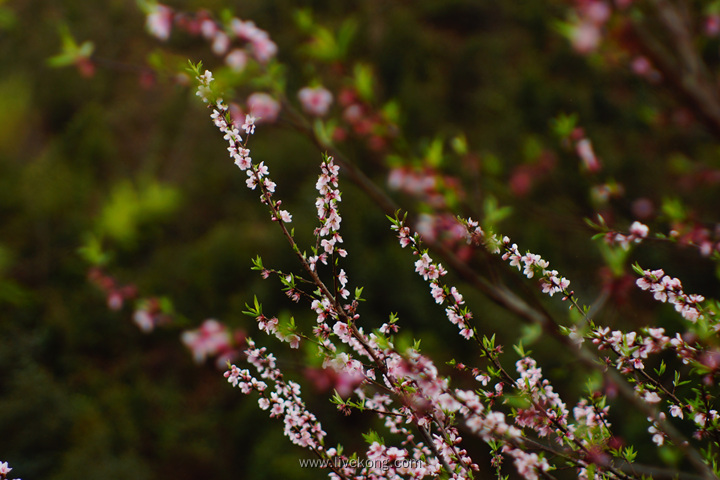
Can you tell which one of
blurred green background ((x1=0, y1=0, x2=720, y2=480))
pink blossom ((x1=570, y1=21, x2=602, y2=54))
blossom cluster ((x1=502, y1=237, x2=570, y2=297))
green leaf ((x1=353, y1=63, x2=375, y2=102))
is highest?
blurred green background ((x1=0, y1=0, x2=720, y2=480))

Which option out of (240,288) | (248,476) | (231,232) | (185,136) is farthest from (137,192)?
(185,136)

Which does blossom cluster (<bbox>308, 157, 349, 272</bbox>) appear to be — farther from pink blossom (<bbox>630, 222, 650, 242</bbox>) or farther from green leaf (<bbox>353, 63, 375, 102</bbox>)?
pink blossom (<bbox>630, 222, 650, 242</bbox>)

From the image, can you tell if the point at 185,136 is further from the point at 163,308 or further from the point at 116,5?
the point at 163,308

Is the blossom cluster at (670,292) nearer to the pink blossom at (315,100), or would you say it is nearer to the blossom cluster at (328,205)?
the blossom cluster at (328,205)

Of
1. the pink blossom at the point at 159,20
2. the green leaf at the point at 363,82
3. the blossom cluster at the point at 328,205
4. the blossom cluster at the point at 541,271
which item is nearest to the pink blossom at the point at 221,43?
the pink blossom at the point at 159,20

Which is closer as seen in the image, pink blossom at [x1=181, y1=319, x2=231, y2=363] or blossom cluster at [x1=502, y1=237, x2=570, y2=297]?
pink blossom at [x1=181, y1=319, x2=231, y2=363]

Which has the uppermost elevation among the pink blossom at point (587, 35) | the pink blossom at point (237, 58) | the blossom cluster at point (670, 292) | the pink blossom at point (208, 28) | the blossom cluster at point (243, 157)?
the blossom cluster at point (243, 157)

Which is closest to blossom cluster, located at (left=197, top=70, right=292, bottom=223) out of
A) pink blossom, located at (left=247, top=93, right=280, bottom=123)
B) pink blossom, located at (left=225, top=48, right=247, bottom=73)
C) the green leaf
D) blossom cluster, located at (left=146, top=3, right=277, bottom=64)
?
blossom cluster, located at (left=146, top=3, right=277, bottom=64)
